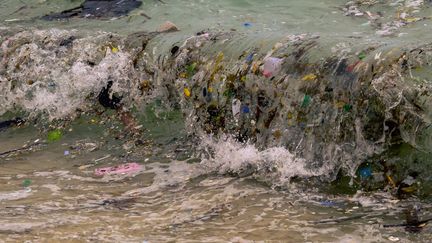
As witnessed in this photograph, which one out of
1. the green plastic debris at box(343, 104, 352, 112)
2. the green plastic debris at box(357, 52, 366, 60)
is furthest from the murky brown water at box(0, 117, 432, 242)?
the green plastic debris at box(357, 52, 366, 60)

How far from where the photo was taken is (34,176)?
4.76 meters

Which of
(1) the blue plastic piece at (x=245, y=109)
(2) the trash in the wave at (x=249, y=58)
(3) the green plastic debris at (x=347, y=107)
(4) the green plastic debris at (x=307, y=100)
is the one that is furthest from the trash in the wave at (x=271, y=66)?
(3) the green plastic debris at (x=347, y=107)

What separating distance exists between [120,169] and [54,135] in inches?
54.4

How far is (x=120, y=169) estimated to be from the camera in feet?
15.9

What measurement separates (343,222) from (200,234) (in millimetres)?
781

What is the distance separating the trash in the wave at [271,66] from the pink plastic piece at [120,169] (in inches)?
48.5

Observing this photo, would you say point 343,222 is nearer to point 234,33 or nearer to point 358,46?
point 358,46

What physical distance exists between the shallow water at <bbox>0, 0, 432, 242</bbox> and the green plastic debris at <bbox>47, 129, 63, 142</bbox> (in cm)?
5

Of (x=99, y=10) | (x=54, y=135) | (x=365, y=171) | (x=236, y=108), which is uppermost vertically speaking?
(x=99, y=10)

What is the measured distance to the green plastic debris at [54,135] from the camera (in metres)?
5.87

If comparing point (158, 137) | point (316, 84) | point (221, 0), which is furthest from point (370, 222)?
point (221, 0)

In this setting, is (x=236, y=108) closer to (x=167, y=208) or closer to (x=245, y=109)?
(x=245, y=109)

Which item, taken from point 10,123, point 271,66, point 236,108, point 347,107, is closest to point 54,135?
point 10,123

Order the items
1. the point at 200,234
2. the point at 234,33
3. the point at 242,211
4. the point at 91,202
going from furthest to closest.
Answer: the point at 234,33 < the point at 91,202 < the point at 242,211 < the point at 200,234
